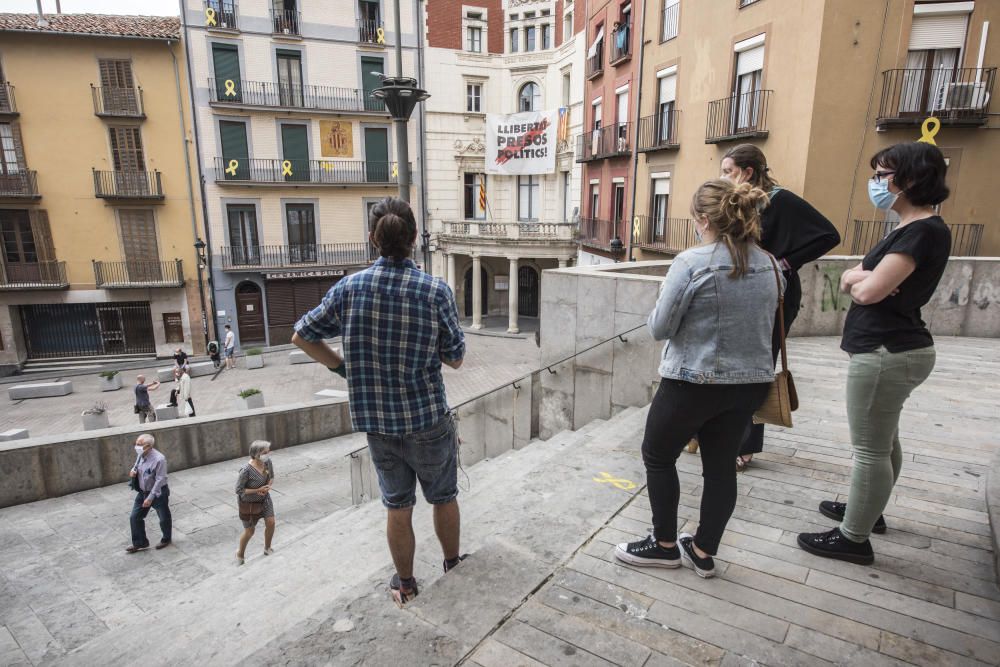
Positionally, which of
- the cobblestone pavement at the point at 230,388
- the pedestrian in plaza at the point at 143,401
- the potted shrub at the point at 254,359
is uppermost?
the pedestrian in plaza at the point at 143,401

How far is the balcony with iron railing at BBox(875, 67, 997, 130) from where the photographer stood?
1095 cm

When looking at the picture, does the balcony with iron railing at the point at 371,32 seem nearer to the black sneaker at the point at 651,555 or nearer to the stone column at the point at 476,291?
the stone column at the point at 476,291

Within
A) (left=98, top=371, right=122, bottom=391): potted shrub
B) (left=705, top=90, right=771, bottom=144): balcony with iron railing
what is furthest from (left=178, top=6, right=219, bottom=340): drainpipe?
(left=705, top=90, right=771, bottom=144): balcony with iron railing

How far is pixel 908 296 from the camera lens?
2283mm

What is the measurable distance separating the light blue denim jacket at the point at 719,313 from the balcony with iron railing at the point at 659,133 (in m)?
14.9

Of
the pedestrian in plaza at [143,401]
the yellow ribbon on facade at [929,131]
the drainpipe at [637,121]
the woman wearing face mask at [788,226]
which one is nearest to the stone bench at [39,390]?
the pedestrian in plaza at [143,401]

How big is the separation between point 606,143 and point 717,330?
1944 cm

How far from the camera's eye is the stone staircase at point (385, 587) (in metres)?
2.23

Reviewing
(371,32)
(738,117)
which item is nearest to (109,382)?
(371,32)

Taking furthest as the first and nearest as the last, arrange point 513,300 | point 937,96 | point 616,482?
1. point 513,300
2. point 937,96
3. point 616,482

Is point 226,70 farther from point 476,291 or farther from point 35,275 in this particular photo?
point 476,291

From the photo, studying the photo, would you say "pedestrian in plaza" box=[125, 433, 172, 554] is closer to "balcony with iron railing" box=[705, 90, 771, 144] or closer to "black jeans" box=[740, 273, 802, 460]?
"black jeans" box=[740, 273, 802, 460]

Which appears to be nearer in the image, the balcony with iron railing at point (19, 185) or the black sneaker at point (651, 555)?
the black sneaker at point (651, 555)

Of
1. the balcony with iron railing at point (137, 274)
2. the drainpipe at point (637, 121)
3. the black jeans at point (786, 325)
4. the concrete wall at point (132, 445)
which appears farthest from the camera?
the balcony with iron railing at point (137, 274)
